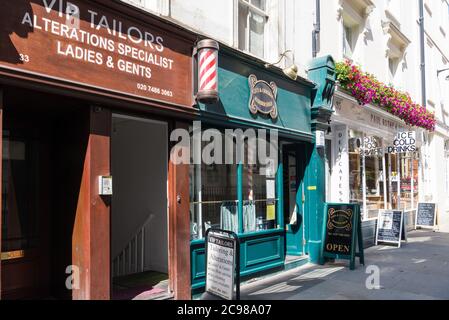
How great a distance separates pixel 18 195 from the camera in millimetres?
5035

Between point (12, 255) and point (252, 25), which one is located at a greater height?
point (252, 25)

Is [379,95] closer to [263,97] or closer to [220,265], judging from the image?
[263,97]

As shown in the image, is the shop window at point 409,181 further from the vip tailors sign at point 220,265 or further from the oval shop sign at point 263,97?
the vip tailors sign at point 220,265

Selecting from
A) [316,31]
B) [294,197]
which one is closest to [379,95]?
[316,31]

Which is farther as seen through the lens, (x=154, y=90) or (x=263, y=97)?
(x=263, y=97)

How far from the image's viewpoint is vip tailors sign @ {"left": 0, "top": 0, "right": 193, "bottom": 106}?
396 cm

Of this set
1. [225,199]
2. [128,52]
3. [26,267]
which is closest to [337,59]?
[225,199]

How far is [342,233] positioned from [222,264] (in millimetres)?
4451

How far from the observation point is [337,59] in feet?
32.6

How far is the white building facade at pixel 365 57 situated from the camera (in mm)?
7501

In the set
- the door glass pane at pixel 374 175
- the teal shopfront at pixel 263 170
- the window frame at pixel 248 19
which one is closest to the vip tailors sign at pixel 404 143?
the door glass pane at pixel 374 175

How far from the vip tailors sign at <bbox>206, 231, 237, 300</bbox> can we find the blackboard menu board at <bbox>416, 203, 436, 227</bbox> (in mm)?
11244

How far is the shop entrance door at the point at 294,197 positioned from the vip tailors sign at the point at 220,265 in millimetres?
4328

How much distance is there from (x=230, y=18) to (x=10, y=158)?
4.20m
